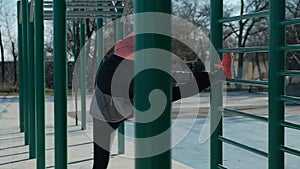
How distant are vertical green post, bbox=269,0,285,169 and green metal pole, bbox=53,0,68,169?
70.2 inches

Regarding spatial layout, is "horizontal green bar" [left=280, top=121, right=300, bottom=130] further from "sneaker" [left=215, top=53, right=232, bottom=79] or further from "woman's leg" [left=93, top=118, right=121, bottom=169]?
"woman's leg" [left=93, top=118, right=121, bottom=169]

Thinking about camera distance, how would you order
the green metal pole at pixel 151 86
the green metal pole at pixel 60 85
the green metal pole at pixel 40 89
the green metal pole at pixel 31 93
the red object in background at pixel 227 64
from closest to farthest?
the green metal pole at pixel 151 86 → the red object in background at pixel 227 64 → the green metal pole at pixel 60 85 → the green metal pole at pixel 40 89 → the green metal pole at pixel 31 93

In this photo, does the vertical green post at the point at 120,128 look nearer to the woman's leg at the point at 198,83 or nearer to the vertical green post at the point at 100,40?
the vertical green post at the point at 100,40

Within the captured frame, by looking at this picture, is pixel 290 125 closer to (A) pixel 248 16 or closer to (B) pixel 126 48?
(A) pixel 248 16

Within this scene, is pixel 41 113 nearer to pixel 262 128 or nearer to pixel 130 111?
pixel 130 111

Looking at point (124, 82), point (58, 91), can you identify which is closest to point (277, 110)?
point (124, 82)

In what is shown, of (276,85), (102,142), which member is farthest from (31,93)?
(276,85)

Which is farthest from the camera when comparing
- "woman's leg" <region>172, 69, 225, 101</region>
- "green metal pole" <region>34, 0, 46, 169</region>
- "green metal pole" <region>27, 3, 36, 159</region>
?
"green metal pole" <region>27, 3, 36, 159</region>

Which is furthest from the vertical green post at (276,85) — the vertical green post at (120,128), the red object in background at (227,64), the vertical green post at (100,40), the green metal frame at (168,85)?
the vertical green post at (100,40)

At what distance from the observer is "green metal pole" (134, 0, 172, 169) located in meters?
1.21

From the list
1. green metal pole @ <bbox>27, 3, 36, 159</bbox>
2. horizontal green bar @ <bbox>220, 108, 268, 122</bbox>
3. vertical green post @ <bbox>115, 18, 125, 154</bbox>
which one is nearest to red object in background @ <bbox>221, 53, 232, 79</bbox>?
horizontal green bar @ <bbox>220, 108, 268, 122</bbox>

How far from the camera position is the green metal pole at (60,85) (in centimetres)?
354

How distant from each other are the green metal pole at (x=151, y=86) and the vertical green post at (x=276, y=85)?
114cm

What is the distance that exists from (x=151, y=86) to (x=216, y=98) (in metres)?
1.67
